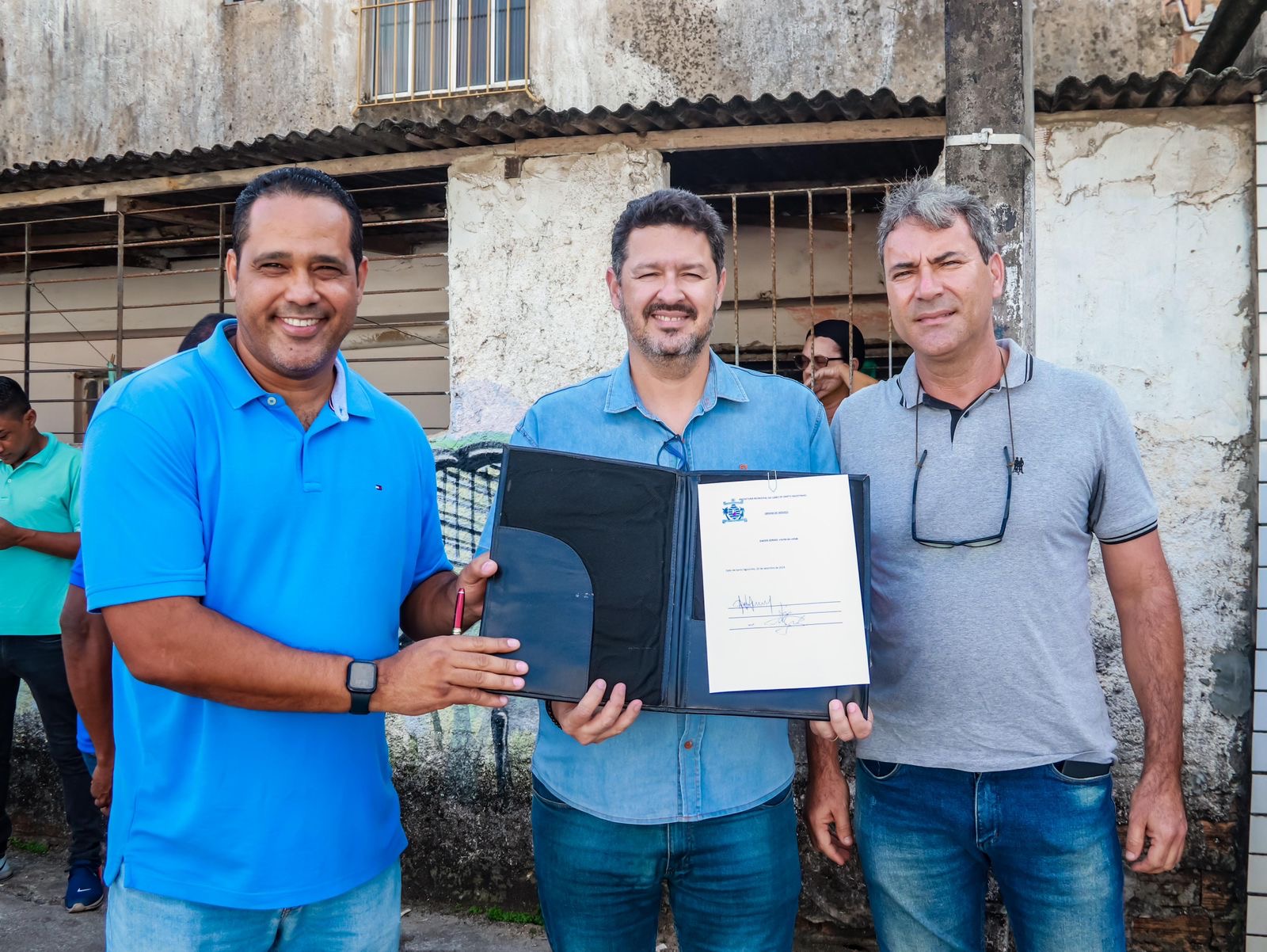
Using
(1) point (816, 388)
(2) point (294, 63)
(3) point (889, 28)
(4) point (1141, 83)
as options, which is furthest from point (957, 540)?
(2) point (294, 63)

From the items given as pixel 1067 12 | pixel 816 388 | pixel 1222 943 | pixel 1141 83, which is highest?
pixel 1067 12

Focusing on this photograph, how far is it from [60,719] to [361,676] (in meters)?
3.63

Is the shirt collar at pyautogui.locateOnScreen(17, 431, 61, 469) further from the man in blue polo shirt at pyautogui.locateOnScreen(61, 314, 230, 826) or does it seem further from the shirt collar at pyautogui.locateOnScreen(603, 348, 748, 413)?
the shirt collar at pyautogui.locateOnScreen(603, 348, 748, 413)

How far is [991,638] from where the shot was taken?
86.5 inches

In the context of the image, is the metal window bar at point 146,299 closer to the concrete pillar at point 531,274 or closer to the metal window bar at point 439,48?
the concrete pillar at point 531,274

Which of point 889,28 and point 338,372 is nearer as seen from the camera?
point 338,372

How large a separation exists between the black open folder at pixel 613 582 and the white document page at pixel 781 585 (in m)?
0.02

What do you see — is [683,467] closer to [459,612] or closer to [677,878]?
[459,612]

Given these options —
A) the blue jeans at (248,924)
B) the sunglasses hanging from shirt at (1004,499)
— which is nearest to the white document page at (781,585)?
the sunglasses hanging from shirt at (1004,499)

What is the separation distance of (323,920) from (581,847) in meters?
0.55

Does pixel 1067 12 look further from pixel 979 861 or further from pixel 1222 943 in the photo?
pixel 979 861

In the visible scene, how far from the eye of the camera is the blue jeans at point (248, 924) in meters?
1.78

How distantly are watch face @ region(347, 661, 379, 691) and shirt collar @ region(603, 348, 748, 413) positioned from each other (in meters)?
0.84

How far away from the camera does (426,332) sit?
25.0 feet
